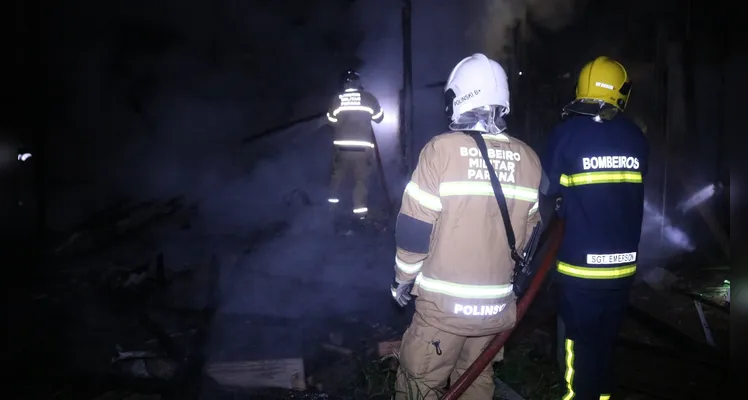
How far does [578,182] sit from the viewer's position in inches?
104

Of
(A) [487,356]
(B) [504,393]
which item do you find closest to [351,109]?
(B) [504,393]

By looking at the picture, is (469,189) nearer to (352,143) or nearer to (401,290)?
(401,290)

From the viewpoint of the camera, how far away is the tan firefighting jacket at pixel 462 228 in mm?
2201

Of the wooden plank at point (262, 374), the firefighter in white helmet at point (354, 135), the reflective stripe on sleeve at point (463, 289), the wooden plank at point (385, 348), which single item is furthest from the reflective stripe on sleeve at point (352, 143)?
the reflective stripe on sleeve at point (463, 289)

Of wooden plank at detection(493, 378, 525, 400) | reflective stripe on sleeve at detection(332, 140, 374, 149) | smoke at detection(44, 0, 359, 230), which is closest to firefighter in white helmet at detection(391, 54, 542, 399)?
wooden plank at detection(493, 378, 525, 400)

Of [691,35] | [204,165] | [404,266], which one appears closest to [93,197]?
[204,165]

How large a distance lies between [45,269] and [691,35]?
314 inches

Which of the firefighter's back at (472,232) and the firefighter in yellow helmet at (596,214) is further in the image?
the firefighter in yellow helmet at (596,214)

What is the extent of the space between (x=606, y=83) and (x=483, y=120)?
0.85m

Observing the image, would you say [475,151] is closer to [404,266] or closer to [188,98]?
[404,266]

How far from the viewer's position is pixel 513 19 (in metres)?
8.23

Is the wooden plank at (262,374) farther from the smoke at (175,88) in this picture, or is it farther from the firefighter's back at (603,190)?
the smoke at (175,88)

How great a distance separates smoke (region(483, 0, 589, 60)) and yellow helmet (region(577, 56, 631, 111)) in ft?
16.2

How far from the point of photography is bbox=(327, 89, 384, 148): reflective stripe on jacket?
6.51 m
